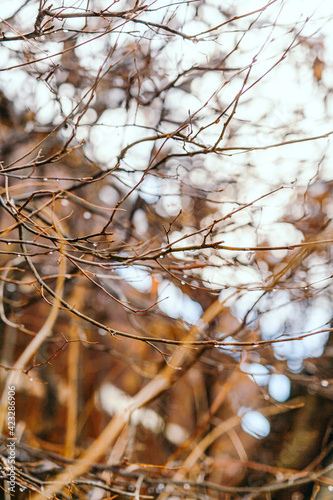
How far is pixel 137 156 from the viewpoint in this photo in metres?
2.76

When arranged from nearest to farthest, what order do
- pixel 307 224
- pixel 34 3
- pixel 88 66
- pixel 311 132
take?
pixel 34 3 < pixel 311 132 < pixel 88 66 < pixel 307 224

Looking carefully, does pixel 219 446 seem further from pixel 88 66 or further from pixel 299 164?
pixel 88 66

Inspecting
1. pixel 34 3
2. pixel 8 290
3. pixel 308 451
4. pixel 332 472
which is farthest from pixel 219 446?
pixel 34 3

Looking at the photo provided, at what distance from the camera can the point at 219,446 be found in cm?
552

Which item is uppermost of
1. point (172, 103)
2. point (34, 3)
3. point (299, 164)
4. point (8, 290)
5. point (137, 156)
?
point (172, 103)

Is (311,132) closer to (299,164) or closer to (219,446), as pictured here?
(299,164)

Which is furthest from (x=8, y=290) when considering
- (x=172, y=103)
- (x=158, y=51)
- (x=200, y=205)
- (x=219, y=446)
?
(x=219, y=446)

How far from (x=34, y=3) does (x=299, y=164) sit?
7.30 ft

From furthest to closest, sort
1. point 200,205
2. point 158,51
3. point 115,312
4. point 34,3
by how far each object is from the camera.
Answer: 1. point 115,312
2. point 200,205
3. point 158,51
4. point 34,3

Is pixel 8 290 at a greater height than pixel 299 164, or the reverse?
pixel 299 164

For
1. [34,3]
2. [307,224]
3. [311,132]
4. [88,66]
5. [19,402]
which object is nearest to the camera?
[34,3]

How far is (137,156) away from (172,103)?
26.5 inches

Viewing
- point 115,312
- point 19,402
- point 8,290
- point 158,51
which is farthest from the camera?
point 115,312

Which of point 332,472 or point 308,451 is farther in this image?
point 308,451
